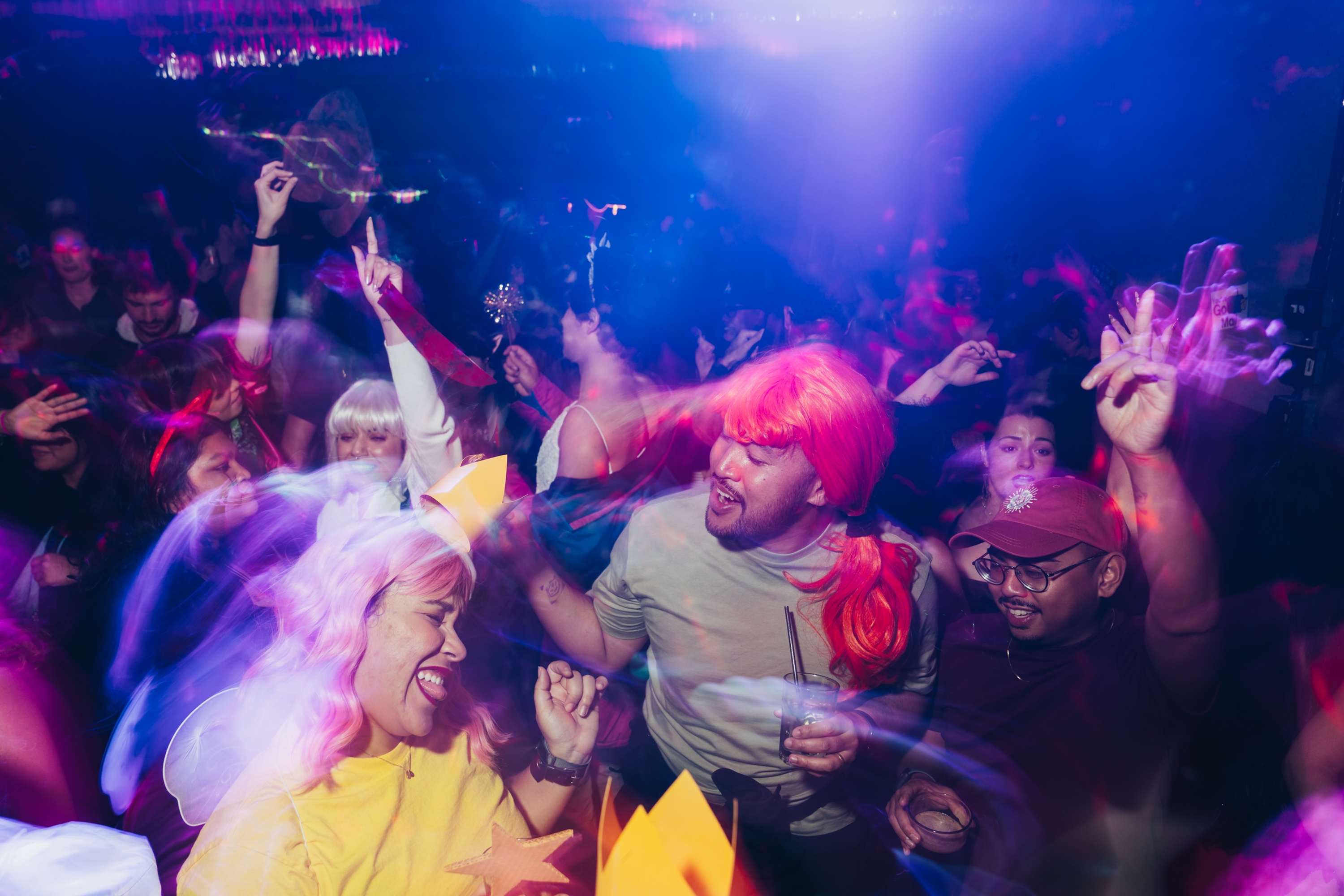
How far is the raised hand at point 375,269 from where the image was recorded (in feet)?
5.86

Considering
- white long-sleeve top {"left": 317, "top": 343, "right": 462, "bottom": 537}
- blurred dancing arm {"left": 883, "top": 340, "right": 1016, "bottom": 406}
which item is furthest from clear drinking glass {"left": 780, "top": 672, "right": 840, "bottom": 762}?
white long-sleeve top {"left": 317, "top": 343, "right": 462, "bottom": 537}

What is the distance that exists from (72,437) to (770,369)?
2.26 m

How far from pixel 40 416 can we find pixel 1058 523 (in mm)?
3019

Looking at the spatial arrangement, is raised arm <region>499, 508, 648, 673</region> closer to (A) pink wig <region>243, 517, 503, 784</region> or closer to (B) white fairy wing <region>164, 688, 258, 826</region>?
(A) pink wig <region>243, 517, 503, 784</region>

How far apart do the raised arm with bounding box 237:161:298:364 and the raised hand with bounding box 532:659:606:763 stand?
1.50m

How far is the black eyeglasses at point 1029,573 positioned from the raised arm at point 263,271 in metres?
2.28

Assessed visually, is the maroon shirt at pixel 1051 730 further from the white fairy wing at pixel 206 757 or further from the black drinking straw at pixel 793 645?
the white fairy wing at pixel 206 757

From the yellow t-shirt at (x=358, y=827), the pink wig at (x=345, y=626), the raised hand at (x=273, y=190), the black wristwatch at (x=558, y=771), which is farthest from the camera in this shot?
the raised hand at (x=273, y=190)

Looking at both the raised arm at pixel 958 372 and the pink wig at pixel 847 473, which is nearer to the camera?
A: the pink wig at pixel 847 473

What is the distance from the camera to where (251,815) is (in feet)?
3.98

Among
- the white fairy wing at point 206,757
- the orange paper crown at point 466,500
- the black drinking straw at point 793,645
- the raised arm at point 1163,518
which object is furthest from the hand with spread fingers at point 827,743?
the white fairy wing at point 206,757

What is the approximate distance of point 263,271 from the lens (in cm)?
189

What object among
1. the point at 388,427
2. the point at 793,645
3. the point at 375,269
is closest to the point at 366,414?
the point at 388,427

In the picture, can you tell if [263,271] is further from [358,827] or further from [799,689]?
[799,689]
